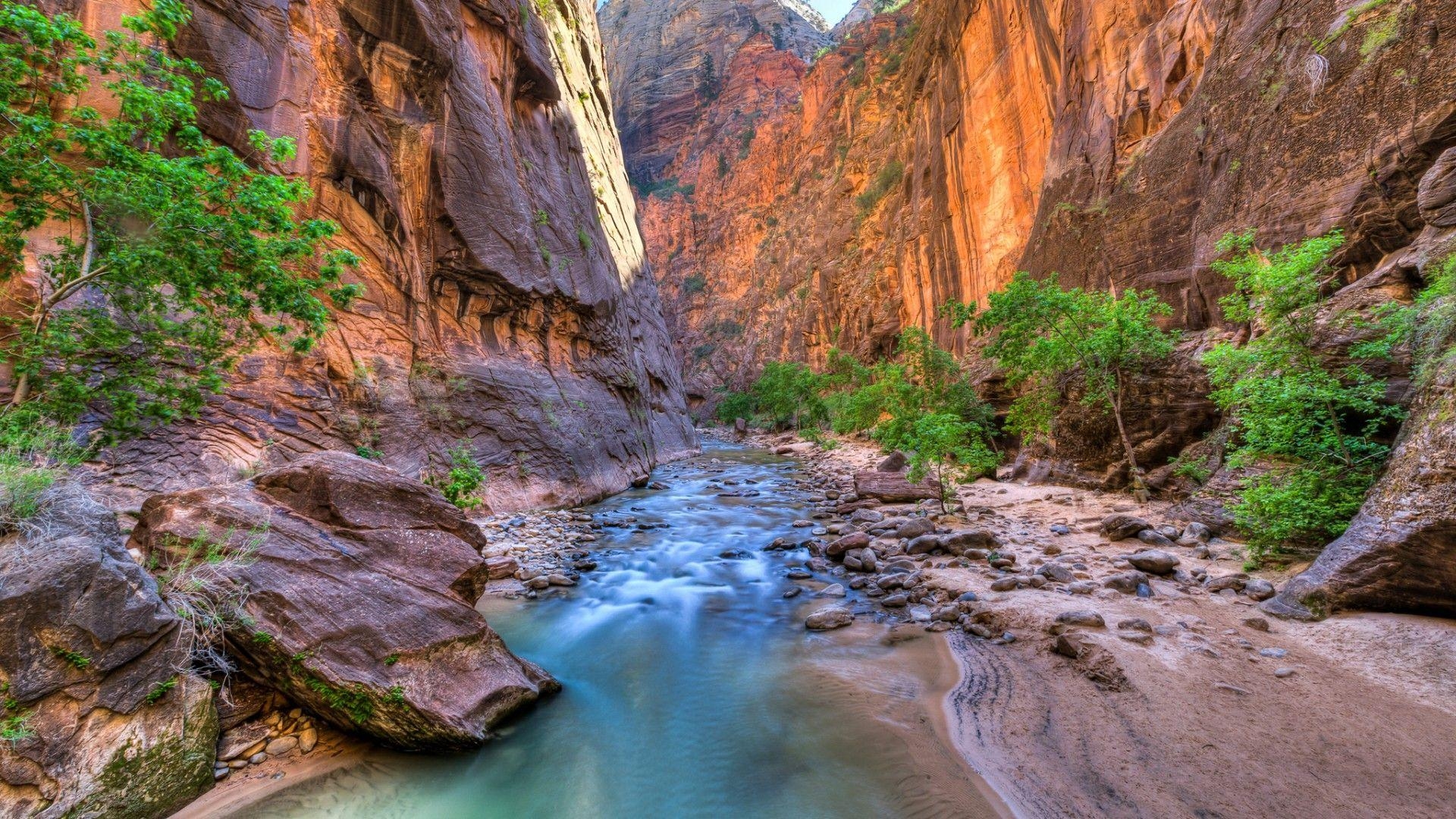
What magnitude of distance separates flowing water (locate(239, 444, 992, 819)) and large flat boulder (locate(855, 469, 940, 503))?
652 centimetres

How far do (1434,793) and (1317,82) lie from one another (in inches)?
454

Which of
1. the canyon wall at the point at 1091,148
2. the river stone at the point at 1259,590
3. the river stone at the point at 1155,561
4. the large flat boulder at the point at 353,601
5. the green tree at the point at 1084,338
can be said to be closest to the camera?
the large flat boulder at the point at 353,601

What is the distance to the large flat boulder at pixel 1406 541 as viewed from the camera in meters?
4.30

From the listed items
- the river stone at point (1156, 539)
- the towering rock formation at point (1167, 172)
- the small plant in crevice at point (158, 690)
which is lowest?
the river stone at point (1156, 539)

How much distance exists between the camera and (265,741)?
12.5 ft

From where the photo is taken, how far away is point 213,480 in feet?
24.9

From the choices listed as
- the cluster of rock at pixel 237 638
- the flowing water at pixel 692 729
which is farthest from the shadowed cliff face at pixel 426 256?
the flowing water at pixel 692 729

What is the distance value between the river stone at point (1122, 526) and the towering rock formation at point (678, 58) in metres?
90.5

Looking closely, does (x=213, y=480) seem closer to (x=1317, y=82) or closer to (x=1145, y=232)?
(x=1317, y=82)

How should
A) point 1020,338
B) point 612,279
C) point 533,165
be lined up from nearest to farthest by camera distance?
point 1020,338 → point 533,165 → point 612,279

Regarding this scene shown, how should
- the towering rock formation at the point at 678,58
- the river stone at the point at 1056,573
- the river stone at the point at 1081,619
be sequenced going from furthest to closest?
the towering rock formation at the point at 678,58 → the river stone at the point at 1056,573 → the river stone at the point at 1081,619

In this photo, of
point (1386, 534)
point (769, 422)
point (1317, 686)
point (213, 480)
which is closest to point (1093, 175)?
point (1386, 534)

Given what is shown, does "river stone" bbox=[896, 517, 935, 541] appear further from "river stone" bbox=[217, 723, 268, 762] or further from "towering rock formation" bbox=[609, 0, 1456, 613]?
"river stone" bbox=[217, 723, 268, 762]

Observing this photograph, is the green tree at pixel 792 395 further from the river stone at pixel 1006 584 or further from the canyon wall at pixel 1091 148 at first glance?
the river stone at pixel 1006 584
